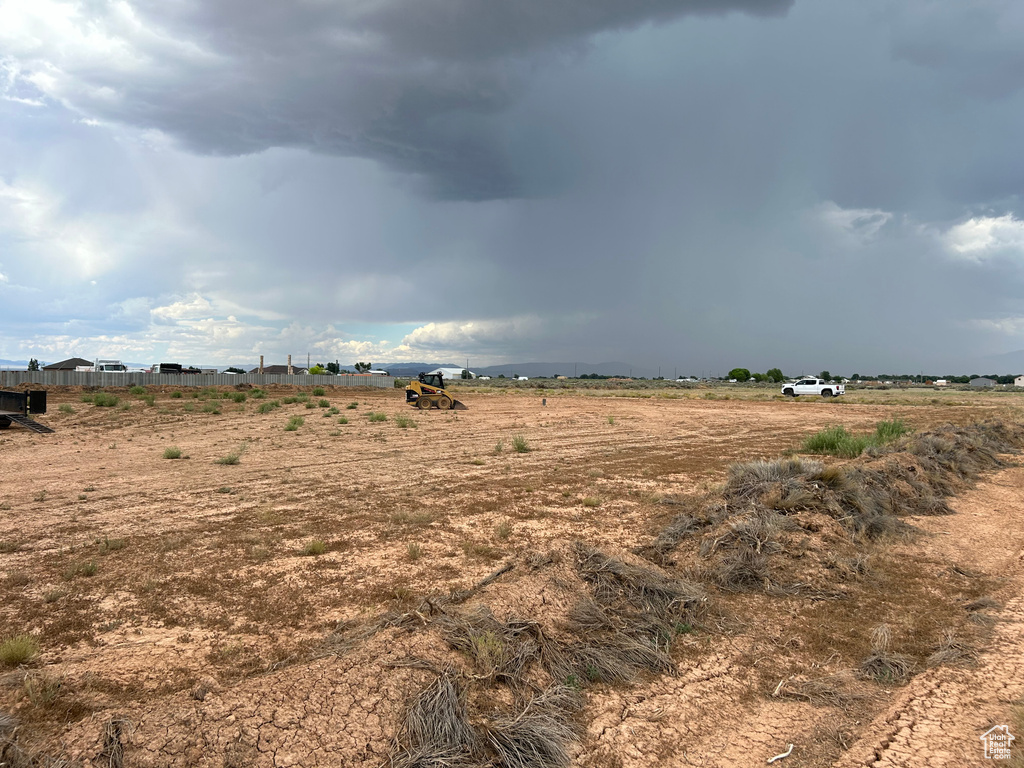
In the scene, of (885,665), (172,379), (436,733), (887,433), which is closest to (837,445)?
(887,433)

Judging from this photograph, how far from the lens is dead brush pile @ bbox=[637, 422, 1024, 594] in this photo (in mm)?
7418

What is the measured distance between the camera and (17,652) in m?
4.83

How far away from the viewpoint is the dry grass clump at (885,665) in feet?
16.2

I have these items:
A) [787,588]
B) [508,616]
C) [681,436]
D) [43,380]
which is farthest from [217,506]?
[43,380]

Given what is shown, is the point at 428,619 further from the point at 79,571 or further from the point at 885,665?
the point at 79,571

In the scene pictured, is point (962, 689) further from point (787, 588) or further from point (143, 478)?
point (143, 478)

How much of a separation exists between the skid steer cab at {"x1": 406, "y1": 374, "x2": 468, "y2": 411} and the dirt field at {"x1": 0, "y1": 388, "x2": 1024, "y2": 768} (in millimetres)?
23544

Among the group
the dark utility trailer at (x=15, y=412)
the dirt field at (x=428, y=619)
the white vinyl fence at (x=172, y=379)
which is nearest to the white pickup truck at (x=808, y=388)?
the white vinyl fence at (x=172, y=379)

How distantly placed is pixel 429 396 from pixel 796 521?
30485 millimetres

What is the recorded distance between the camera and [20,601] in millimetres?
6219

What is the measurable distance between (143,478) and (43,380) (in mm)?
51312

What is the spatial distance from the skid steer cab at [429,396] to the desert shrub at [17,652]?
1259 inches

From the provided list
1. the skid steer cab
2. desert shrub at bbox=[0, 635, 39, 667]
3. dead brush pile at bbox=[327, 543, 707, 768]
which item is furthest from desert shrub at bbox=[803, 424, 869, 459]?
the skid steer cab

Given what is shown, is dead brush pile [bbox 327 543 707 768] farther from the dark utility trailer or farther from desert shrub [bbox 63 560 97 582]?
the dark utility trailer
